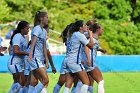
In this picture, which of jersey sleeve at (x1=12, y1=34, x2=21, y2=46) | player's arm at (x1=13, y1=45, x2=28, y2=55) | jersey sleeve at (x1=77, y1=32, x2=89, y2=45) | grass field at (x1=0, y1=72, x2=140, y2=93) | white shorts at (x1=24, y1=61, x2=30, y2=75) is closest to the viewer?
jersey sleeve at (x1=77, y1=32, x2=89, y2=45)

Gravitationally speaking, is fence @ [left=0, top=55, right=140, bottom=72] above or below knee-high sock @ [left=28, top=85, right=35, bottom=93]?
below

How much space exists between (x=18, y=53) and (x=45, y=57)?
1014mm

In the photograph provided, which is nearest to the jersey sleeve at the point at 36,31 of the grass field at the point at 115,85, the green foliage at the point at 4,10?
the grass field at the point at 115,85

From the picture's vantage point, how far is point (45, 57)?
37.5 feet

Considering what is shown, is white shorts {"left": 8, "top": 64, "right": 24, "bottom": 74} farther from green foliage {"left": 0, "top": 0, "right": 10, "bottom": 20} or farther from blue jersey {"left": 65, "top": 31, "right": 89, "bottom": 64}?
green foliage {"left": 0, "top": 0, "right": 10, "bottom": 20}

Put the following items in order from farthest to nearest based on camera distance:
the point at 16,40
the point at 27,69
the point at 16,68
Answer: the point at 16,68
the point at 16,40
the point at 27,69

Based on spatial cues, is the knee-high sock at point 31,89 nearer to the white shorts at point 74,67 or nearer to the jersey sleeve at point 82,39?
the white shorts at point 74,67

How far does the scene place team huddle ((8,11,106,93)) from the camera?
11.3m

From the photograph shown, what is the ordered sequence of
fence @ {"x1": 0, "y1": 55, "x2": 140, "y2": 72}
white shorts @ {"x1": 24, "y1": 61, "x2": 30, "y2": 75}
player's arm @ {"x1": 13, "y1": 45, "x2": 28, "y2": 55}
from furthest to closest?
1. fence @ {"x1": 0, "y1": 55, "x2": 140, "y2": 72}
2. player's arm @ {"x1": 13, "y1": 45, "x2": 28, "y2": 55}
3. white shorts @ {"x1": 24, "y1": 61, "x2": 30, "y2": 75}

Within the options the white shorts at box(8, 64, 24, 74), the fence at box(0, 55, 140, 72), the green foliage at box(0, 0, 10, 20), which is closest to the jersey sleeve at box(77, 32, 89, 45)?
the white shorts at box(8, 64, 24, 74)

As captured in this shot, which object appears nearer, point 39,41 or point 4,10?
point 39,41

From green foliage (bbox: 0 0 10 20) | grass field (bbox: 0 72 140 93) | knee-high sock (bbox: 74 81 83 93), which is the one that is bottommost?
green foliage (bbox: 0 0 10 20)

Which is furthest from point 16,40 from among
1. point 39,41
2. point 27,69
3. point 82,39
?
point 82,39

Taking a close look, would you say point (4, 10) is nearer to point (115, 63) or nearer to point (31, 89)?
point (115, 63)
